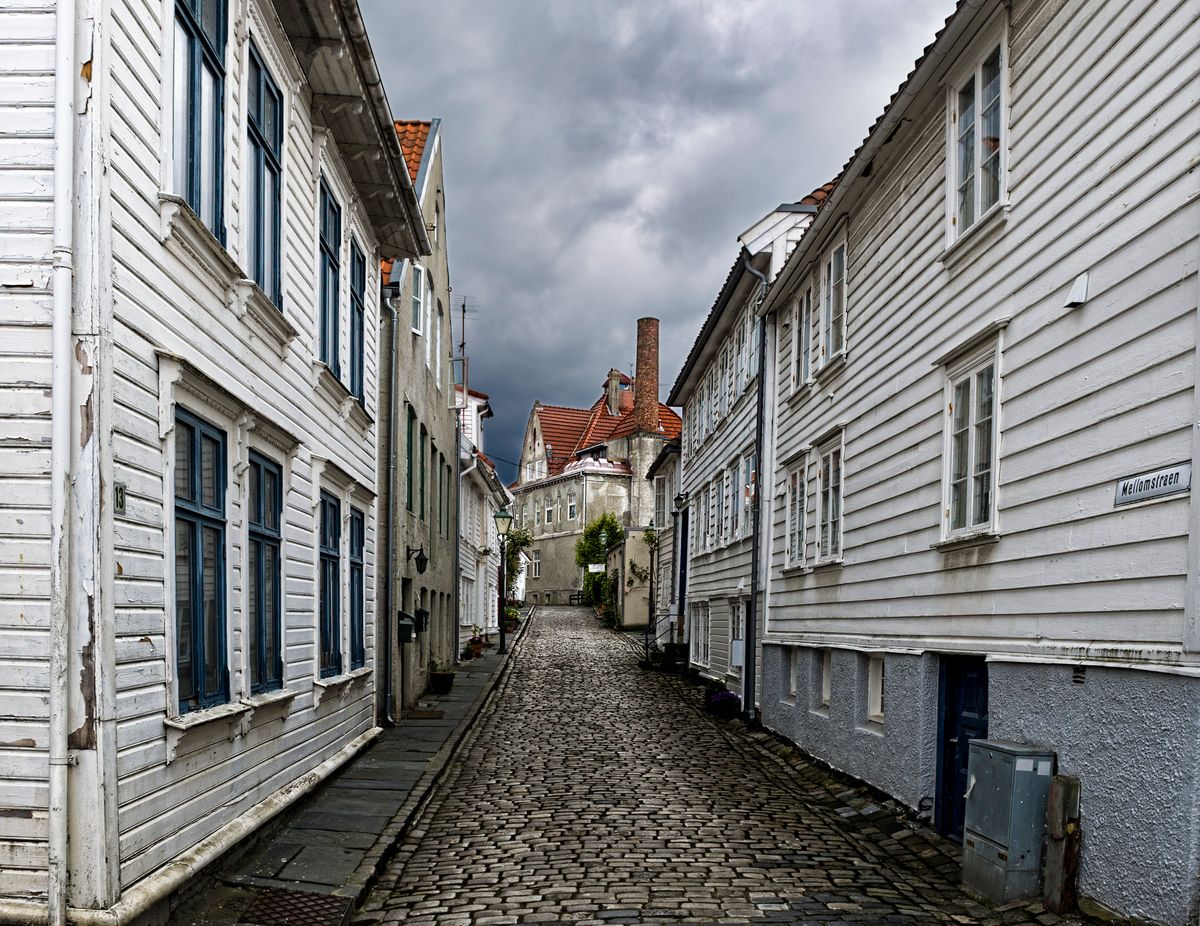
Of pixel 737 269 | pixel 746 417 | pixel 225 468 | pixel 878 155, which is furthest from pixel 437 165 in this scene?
pixel 225 468

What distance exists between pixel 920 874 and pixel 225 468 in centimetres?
593

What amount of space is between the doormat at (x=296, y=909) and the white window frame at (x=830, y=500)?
7233mm

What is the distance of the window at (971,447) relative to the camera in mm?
8648

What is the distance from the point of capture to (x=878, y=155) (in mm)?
11438

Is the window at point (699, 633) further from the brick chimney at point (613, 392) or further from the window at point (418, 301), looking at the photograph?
the brick chimney at point (613, 392)

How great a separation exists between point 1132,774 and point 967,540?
276 centimetres

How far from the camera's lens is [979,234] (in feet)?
29.3

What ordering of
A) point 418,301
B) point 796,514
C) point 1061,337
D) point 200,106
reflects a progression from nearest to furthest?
point 200,106 < point 1061,337 < point 796,514 < point 418,301

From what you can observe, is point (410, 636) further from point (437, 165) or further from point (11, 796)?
point (11, 796)

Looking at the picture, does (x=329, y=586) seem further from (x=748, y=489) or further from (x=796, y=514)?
(x=748, y=489)

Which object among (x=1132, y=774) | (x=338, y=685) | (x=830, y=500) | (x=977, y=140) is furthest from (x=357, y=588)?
(x=1132, y=774)

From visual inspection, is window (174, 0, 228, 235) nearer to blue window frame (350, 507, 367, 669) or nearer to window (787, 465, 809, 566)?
blue window frame (350, 507, 367, 669)

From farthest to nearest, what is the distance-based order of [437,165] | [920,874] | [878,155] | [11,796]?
[437,165] → [878,155] → [920,874] → [11,796]

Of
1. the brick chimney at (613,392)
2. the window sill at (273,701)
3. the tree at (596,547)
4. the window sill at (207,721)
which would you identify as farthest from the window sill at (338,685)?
the brick chimney at (613,392)
